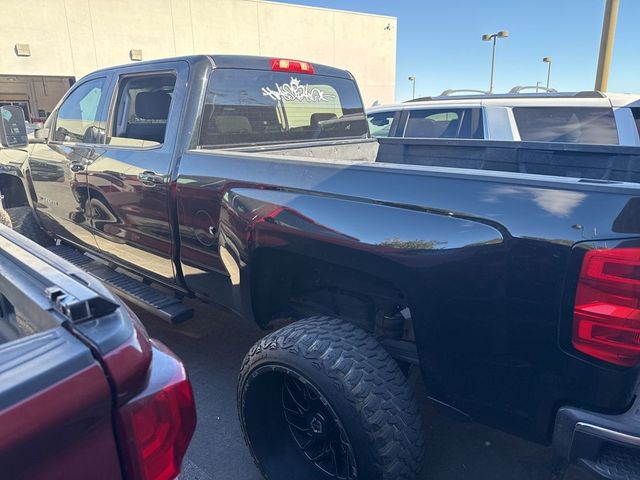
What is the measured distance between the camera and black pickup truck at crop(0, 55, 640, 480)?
58.6 inches

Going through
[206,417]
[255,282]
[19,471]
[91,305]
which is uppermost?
[91,305]

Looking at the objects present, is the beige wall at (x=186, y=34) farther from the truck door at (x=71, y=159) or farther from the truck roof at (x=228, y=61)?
the truck roof at (x=228, y=61)

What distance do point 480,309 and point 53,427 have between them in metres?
1.31

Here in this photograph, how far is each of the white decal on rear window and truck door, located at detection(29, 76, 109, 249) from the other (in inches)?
49.7

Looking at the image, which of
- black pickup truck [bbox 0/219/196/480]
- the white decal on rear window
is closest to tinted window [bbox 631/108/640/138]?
the white decal on rear window

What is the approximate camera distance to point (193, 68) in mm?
2926

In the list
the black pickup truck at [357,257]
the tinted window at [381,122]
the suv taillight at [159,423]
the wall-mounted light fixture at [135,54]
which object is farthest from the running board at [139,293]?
the wall-mounted light fixture at [135,54]

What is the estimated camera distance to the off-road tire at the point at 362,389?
1876 mm

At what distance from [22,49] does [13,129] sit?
18.2 metres

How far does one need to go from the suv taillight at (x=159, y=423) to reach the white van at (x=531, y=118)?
533 cm

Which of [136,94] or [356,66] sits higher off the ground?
[356,66]

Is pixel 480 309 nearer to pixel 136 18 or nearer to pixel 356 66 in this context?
pixel 136 18

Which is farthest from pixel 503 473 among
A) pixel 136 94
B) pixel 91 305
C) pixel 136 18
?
pixel 136 18

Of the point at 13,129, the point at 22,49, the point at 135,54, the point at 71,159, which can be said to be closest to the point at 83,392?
the point at 71,159
